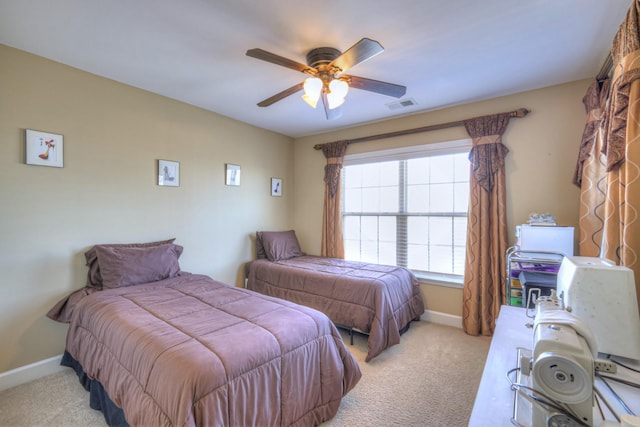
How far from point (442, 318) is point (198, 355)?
9.38 feet

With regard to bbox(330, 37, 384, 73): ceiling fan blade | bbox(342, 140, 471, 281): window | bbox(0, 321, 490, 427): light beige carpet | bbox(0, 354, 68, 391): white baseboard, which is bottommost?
bbox(0, 321, 490, 427): light beige carpet

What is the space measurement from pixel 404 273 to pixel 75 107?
11.6 feet

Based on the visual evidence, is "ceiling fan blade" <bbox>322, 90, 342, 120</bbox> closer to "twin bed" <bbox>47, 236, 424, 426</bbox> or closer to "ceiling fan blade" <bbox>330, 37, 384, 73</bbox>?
"ceiling fan blade" <bbox>330, 37, 384, 73</bbox>

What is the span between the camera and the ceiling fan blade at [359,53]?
63.8 inches

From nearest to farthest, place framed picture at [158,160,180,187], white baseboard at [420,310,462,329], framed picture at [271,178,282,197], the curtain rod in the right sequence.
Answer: the curtain rod, framed picture at [158,160,180,187], white baseboard at [420,310,462,329], framed picture at [271,178,282,197]

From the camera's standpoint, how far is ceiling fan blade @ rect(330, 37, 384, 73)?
1620mm

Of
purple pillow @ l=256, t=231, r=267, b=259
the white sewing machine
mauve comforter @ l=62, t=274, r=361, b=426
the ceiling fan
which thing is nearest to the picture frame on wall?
purple pillow @ l=256, t=231, r=267, b=259

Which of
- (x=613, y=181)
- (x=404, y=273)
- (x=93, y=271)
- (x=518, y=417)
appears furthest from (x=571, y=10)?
(x=93, y=271)

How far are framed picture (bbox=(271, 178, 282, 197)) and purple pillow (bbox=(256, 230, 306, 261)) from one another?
0.62 m

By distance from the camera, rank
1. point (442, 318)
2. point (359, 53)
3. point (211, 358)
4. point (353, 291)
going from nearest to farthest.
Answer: point (211, 358) → point (359, 53) → point (353, 291) → point (442, 318)

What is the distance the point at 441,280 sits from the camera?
3340 millimetres

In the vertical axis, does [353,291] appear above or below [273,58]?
below

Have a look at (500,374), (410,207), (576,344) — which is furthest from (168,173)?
(576,344)

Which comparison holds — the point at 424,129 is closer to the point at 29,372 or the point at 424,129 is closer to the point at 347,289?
the point at 347,289
